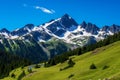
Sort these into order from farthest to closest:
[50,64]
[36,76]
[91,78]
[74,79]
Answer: [50,64] → [36,76] → [74,79] → [91,78]

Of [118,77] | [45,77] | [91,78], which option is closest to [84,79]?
[91,78]

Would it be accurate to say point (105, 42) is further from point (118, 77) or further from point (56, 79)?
point (118, 77)

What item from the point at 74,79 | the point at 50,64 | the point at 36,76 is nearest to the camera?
the point at 74,79

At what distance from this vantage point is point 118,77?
45.5 m

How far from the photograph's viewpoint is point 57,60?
156 meters

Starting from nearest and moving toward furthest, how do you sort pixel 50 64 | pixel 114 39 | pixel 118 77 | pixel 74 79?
pixel 118 77 < pixel 74 79 < pixel 50 64 < pixel 114 39

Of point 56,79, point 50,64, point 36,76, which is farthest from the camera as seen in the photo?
point 50,64

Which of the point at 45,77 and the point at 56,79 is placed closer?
the point at 56,79

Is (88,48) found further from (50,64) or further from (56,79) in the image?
(56,79)

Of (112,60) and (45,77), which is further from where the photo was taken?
(45,77)

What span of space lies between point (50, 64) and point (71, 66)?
132ft

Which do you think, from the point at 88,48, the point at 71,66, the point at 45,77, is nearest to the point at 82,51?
the point at 88,48

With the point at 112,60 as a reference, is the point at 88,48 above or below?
above

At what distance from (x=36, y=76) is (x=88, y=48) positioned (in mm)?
68135
